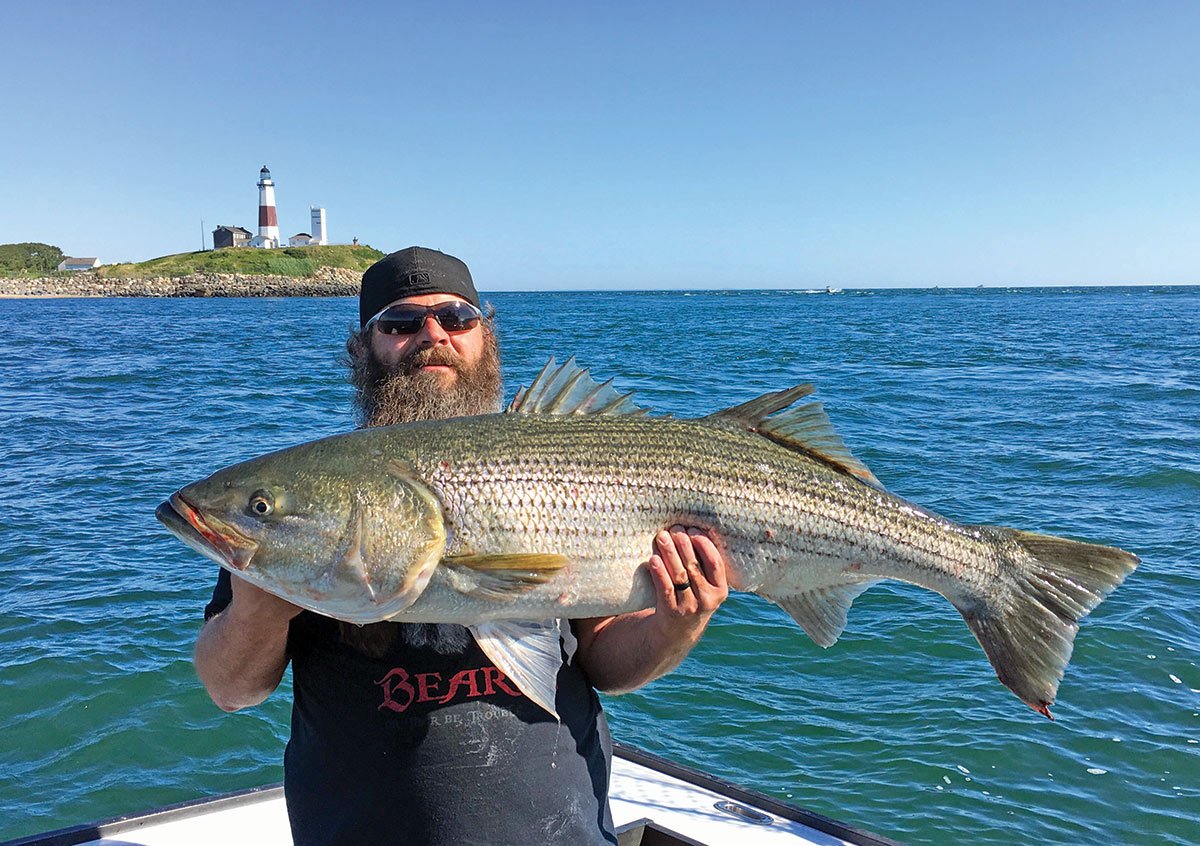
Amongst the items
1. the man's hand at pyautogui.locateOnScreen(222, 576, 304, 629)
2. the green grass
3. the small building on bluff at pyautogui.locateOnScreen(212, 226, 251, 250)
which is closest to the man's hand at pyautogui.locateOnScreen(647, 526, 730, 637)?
the man's hand at pyautogui.locateOnScreen(222, 576, 304, 629)

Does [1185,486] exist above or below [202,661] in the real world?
below

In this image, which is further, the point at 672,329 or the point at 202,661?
the point at 672,329

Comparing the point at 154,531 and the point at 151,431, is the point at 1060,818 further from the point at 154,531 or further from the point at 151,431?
the point at 151,431

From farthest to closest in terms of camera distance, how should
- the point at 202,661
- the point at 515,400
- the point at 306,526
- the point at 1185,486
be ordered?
the point at 1185,486 < the point at 515,400 < the point at 202,661 < the point at 306,526

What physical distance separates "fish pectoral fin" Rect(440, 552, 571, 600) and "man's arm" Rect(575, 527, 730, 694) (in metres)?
0.40

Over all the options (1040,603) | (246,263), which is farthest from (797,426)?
(246,263)

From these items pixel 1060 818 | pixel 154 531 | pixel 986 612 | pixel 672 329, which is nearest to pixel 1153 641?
pixel 1060 818

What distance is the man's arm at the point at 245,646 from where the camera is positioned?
2.73 meters

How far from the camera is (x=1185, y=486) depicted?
47.8ft

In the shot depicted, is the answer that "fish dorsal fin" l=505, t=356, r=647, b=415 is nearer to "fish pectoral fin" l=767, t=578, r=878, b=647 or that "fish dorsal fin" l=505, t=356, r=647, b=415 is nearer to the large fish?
the large fish

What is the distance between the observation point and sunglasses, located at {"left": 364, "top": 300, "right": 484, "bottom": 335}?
3660 millimetres

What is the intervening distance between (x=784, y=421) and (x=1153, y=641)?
803 cm

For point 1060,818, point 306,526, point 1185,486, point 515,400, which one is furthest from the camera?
point 1185,486

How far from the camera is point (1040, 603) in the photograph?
10.5ft
